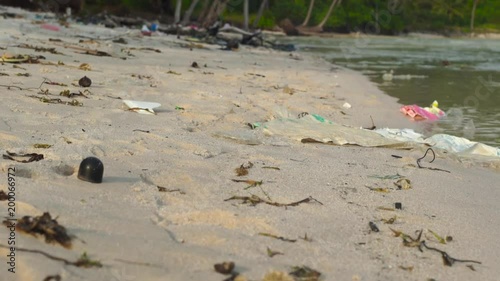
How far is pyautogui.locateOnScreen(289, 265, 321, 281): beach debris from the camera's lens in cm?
205

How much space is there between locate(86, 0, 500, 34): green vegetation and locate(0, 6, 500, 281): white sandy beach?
96.4ft

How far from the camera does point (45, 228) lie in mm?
2084

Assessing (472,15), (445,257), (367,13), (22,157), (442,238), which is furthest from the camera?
(472,15)

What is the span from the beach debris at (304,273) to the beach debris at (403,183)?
129 cm

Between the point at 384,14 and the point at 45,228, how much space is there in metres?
48.9

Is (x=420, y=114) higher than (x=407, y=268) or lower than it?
lower

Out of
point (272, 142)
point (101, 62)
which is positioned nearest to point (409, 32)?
point (101, 62)

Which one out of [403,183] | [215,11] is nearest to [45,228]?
[403,183]

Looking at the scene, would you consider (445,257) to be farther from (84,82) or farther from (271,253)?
(84,82)

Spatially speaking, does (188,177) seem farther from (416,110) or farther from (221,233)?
(416,110)

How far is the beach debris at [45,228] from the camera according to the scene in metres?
2.06

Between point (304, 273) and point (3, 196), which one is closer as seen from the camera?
A: point (304, 273)

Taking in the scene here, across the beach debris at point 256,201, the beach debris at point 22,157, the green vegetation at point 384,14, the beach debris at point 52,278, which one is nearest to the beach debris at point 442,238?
the beach debris at point 256,201

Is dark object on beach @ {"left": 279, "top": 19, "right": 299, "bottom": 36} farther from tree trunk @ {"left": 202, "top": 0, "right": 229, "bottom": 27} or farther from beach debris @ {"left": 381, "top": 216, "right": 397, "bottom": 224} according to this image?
beach debris @ {"left": 381, "top": 216, "right": 397, "bottom": 224}
